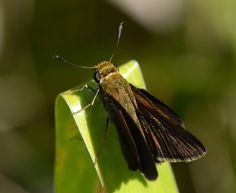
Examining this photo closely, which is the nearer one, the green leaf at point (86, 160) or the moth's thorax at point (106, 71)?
the green leaf at point (86, 160)

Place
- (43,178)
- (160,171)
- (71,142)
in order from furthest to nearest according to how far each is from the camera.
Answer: (43,178)
(160,171)
(71,142)

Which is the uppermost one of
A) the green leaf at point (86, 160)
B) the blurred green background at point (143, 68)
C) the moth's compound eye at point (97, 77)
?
the blurred green background at point (143, 68)

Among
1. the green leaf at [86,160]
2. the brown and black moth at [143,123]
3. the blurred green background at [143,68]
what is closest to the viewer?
the green leaf at [86,160]

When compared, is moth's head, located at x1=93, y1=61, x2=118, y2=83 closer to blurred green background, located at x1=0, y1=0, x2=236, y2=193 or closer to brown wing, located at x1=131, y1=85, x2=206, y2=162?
brown wing, located at x1=131, y1=85, x2=206, y2=162

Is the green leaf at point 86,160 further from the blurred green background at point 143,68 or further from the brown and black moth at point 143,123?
the blurred green background at point 143,68

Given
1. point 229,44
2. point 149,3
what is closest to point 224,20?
point 229,44

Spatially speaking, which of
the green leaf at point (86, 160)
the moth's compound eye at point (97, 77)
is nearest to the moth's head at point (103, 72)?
the moth's compound eye at point (97, 77)

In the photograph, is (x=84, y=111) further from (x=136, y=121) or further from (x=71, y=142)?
(x=136, y=121)
